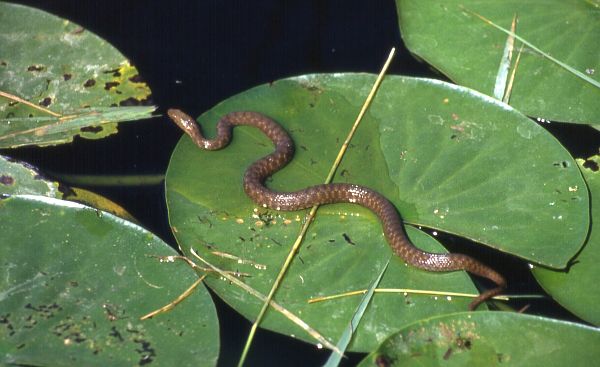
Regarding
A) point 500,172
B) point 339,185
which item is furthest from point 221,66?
point 500,172

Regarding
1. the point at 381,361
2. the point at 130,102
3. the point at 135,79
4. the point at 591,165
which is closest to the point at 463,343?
the point at 381,361

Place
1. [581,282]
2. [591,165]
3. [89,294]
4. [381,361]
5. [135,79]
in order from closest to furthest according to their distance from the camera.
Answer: [381,361]
[89,294]
[581,282]
[591,165]
[135,79]

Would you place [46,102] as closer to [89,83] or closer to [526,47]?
[89,83]

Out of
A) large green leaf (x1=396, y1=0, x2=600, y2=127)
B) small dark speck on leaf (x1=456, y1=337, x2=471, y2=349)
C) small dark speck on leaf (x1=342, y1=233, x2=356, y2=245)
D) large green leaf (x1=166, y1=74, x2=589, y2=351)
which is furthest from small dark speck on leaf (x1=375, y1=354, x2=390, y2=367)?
large green leaf (x1=396, y1=0, x2=600, y2=127)

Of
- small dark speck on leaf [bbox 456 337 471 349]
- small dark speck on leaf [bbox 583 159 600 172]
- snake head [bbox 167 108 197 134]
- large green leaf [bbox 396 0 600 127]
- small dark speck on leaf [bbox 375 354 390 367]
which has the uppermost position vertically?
large green leaf [bbox 396 0 600 127]

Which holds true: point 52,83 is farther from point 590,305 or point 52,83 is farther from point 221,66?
point 590,305

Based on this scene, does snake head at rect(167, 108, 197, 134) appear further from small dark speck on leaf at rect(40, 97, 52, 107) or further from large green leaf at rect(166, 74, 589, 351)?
small dark speck on leaf at rect(40, 97, 52, 107)

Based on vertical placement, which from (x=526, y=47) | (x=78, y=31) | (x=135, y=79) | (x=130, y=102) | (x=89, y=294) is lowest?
(x=89, y=294)
